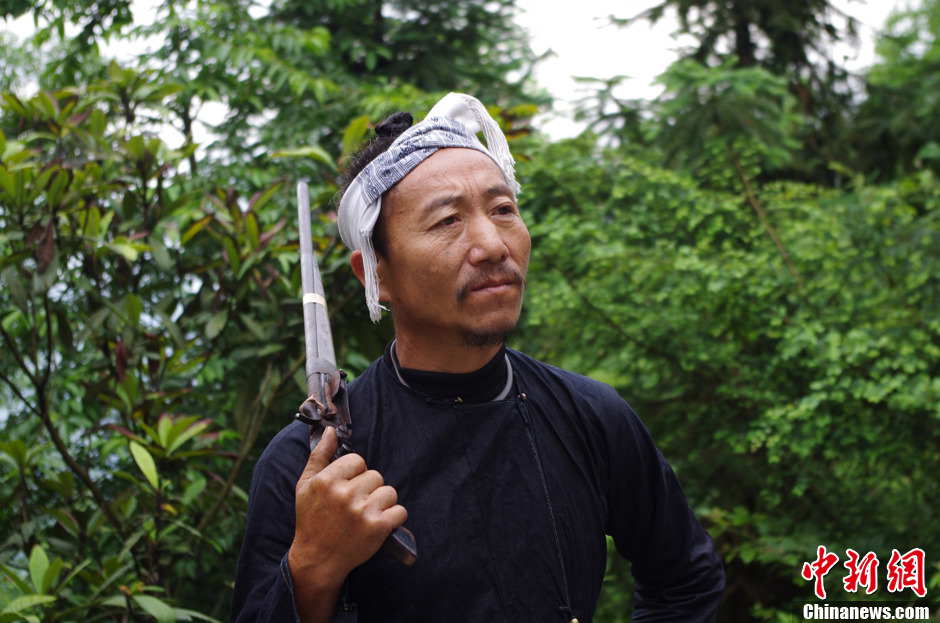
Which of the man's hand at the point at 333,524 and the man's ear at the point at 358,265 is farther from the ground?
the man's ear at the point at 358,265

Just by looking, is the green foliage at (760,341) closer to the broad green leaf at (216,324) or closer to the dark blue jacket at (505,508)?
the broad green leaf at (216,324)

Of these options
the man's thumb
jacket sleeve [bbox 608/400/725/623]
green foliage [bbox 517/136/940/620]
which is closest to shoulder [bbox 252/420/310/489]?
the man's thumb

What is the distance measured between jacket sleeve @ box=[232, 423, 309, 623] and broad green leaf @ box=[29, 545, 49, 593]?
156cm

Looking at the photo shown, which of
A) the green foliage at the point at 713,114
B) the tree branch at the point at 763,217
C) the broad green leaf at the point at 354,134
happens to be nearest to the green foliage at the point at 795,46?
the green foliage at the point at 713,114

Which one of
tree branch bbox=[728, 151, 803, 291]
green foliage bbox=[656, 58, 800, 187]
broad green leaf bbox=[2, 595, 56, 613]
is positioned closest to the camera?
broad green leaf bbox=[2, 595, 56, 613]

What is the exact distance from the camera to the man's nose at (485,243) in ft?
5.37

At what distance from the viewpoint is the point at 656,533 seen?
6.25 ft

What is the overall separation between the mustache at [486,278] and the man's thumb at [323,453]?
13.6 inches

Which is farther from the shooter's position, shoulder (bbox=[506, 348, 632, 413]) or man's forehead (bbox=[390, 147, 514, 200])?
shoulder (bbox=[506, 348, 632, 413])

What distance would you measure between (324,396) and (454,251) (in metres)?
0.35

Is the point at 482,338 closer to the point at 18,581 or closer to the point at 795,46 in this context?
the point at 18,581

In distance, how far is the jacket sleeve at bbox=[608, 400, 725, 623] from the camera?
1.86 metres

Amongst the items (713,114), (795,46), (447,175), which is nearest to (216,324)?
(447,175)

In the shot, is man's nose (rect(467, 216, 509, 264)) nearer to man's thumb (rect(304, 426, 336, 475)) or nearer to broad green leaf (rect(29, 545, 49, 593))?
man's thumb (rect(304, 426, 336, 475))
